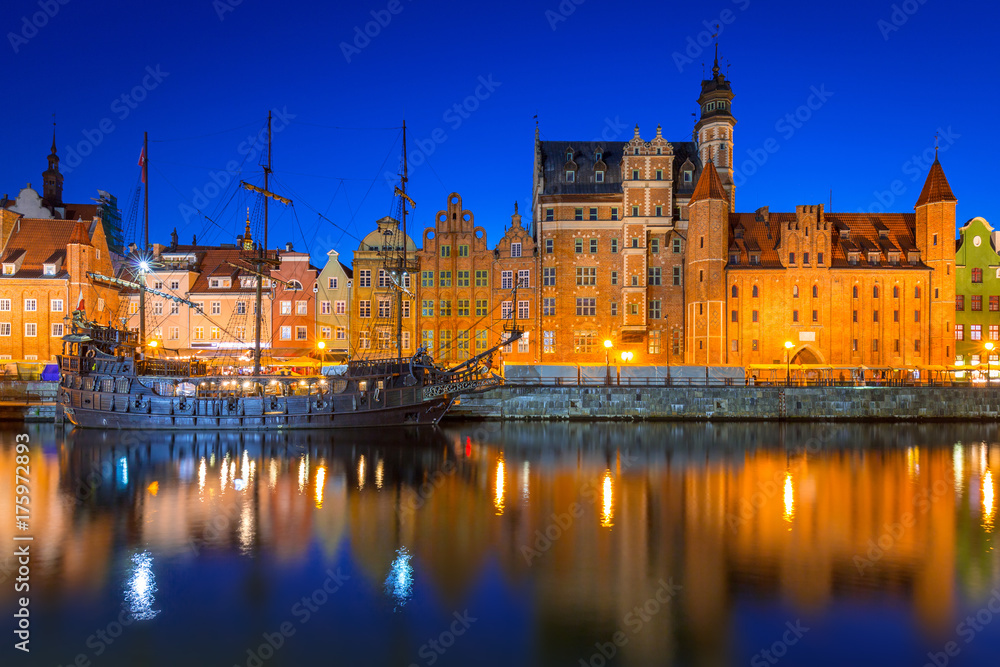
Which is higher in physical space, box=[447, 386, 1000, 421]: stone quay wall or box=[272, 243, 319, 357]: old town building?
box=[272, 243, 319, 357]: old town building

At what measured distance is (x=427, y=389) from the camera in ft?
138

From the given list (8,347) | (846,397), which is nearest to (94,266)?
(8,347)

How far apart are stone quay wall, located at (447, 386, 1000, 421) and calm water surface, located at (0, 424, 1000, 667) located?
13.2 m

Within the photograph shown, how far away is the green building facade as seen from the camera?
5912 cm

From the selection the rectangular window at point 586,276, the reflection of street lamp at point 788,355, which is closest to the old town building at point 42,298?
the rectangular window at point 586,276

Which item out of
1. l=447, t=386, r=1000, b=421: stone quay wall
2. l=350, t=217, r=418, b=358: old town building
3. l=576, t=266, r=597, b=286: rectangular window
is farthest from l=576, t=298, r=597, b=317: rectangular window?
l=350, t=217, r=418, b=358: old town building

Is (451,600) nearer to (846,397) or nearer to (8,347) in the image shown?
(846,397)
